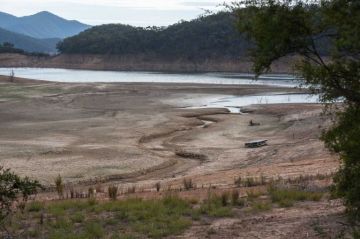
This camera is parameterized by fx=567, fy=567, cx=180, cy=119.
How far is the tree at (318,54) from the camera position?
6051mm

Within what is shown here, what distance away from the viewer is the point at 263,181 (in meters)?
14.1

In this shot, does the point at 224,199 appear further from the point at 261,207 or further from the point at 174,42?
the point at 174,42

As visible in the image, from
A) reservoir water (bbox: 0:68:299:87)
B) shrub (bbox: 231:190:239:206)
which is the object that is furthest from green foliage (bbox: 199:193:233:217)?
reservoir water (bbox: 0:68:299:87)

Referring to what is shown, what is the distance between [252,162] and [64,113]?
62.7ft

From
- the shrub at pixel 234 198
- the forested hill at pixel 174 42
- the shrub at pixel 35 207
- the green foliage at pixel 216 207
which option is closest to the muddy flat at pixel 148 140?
the green foliage at pixel 216 207

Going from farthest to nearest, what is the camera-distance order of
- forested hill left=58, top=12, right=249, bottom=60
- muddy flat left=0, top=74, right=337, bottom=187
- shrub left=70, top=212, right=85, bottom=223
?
forested hill left=58, top=12, right=249, bottom=60, muddy flat left=0, top=74, right=337, bottom=187, shrub left=70, top=212, right=85, bottom=223

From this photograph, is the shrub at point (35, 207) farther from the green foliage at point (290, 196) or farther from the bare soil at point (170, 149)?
the green foliage at point (290, 196)

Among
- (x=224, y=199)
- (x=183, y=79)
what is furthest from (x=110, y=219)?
(x=183, y=79)

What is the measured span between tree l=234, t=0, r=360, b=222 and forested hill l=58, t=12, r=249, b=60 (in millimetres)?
88136

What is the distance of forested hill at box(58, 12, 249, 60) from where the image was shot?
99.2 metres

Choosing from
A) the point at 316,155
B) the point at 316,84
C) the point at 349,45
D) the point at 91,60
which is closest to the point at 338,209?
the point at 316,84

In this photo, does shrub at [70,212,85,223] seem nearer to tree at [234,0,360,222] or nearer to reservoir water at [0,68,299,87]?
tree at [234,0,360,222]

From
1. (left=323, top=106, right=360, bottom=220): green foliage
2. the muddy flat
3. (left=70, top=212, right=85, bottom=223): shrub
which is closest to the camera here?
(left=323, top=106, right=360, bottom=220): green foliage

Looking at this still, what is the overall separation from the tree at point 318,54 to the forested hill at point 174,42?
8814 centimetres
